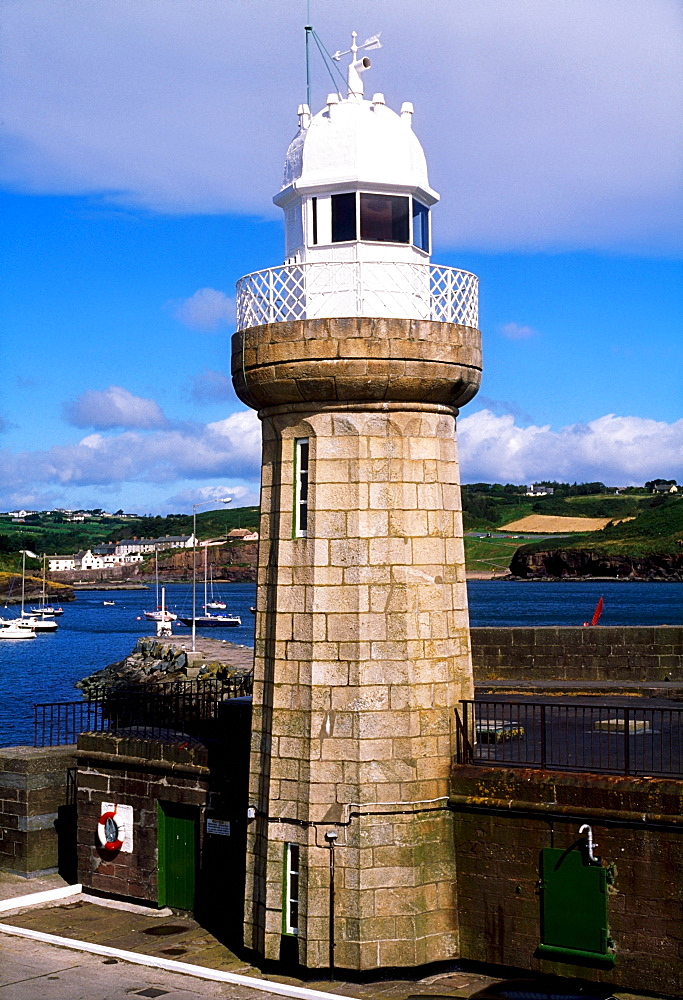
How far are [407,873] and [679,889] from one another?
3095 millimetres

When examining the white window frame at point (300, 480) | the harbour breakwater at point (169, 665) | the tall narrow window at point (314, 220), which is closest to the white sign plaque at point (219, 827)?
the white window frame at point (300, 480)

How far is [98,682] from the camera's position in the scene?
2435 inches

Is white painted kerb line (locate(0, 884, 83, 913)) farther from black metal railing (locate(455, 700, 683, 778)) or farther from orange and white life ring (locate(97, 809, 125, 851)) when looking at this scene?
black metal railing (locate(455, 700, 683, 778))

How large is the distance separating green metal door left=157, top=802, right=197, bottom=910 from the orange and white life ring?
728 millimetres

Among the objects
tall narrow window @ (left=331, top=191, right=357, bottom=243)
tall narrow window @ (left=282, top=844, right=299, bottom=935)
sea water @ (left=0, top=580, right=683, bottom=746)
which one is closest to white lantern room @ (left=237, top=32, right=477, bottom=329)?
tall narrow window @ (left=331, top=191, right=357, bottom=243)

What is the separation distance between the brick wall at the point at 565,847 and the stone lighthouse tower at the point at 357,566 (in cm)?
34

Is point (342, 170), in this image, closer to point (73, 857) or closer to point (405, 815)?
point (405, 815)

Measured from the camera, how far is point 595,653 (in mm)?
23422

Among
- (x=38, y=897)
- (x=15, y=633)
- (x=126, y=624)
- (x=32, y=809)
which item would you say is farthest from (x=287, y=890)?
(x=126, y=624)

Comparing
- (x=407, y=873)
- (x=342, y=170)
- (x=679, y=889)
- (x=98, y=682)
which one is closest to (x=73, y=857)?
(x=407, y=873)

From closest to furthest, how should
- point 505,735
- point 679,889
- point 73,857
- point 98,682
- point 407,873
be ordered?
point 679,889
point 407,873
point 505,735
point 73,857
point 98,682

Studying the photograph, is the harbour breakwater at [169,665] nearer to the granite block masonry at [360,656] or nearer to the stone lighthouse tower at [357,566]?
the granite block masonry at [360,656]

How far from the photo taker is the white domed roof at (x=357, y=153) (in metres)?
14.5

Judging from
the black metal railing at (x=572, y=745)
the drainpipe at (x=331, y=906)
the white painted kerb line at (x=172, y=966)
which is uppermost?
the black metal railing at (x=572, y=745)
